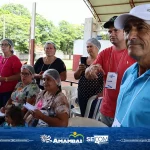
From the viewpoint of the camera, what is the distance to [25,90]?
3070 millimetres

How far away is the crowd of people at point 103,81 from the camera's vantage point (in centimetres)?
91

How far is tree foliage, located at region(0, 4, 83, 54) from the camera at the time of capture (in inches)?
1067

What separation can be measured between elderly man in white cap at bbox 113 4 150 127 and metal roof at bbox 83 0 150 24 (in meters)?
7.97

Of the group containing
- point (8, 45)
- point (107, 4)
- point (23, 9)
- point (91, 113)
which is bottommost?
point (91, 113)

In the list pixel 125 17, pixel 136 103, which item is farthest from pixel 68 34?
pixel 136 103

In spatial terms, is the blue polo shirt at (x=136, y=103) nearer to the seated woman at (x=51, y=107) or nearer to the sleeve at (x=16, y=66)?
the seated woman at (x=51, y=107)

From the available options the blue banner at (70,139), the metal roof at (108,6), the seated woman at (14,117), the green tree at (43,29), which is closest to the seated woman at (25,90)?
the seated woman at (14,117)

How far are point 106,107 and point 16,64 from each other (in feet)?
6.16

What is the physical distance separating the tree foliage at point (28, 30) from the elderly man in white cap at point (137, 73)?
2511 centimetres

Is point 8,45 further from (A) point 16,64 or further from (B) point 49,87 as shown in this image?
(B) point 49,87

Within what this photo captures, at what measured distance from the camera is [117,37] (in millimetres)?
1998

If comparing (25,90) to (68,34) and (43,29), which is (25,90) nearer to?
(43,29)

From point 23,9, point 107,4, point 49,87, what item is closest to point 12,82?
point 49,87

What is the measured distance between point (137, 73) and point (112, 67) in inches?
42.6
